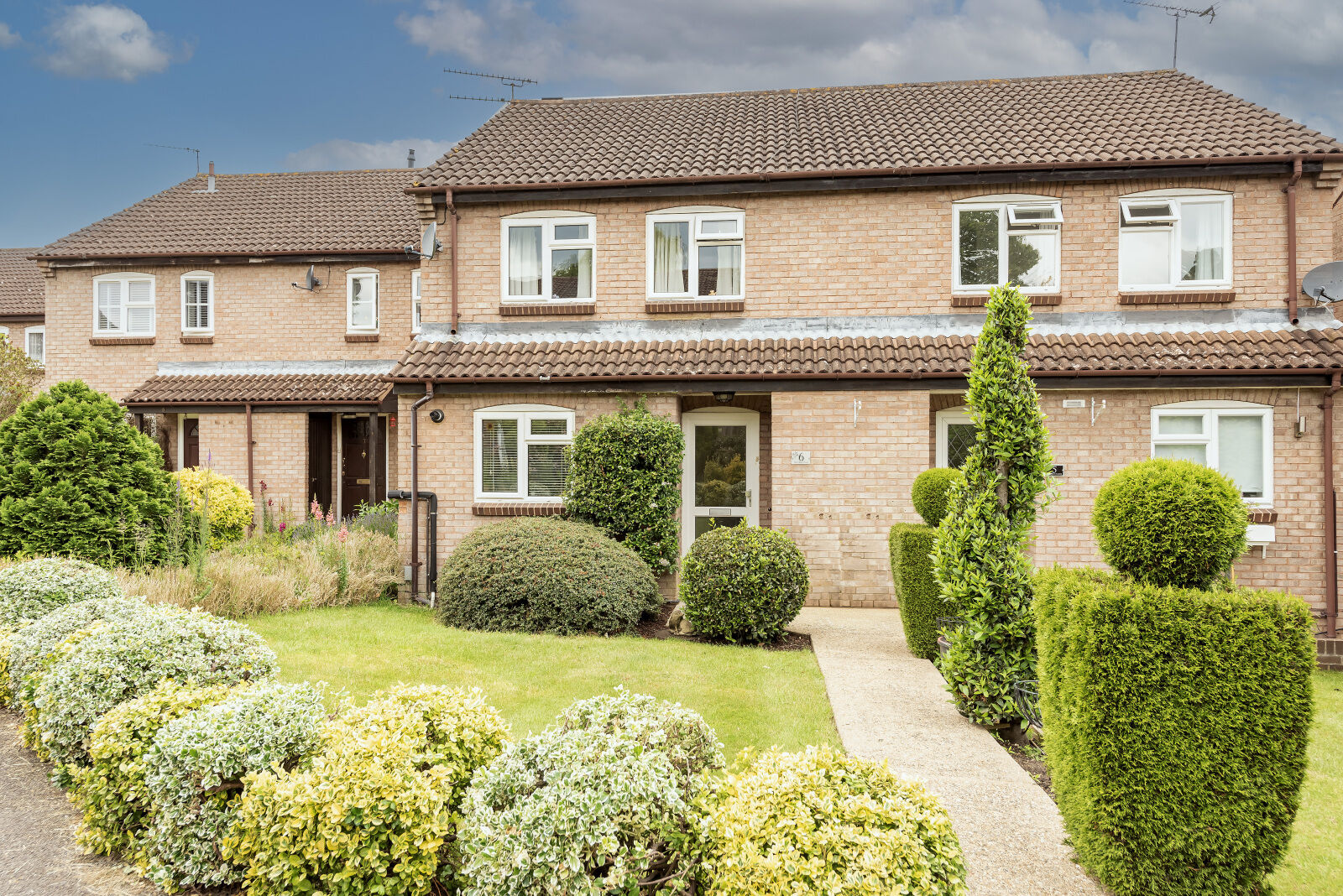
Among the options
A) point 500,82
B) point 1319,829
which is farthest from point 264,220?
point 1319,829

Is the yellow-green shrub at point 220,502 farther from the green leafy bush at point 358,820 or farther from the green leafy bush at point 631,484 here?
the green leafy bush at point 358,820

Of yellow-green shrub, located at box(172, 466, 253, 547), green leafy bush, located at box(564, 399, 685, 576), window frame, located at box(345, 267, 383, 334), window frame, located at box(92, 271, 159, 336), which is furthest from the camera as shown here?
window frame, located at box(92, 271, 159, 336)

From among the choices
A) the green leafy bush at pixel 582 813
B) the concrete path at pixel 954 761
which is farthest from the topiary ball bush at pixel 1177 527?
the green leafy bush at pixel 582 813

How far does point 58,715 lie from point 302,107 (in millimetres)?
24283

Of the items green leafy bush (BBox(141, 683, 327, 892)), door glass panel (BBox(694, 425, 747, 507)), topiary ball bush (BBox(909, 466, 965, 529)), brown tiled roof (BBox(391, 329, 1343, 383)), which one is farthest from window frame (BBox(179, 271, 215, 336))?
green leafy bush (BBox(141, 683, 327, 892))

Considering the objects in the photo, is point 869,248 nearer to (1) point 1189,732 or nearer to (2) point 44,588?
(1) point 1189,732

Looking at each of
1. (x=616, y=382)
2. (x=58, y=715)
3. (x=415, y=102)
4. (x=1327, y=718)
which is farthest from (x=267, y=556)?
(x=415, y=102)

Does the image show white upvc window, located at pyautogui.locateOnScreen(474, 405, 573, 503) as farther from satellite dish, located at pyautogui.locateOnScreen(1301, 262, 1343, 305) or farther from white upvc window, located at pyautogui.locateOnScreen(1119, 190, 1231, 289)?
satellite dish, located at pyautogui.locateOnScreen(1301, 262, 1343, 305)

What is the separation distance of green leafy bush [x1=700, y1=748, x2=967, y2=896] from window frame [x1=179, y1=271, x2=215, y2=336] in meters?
19.2

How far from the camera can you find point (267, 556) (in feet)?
36.2

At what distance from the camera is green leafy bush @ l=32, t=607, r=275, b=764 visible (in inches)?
181

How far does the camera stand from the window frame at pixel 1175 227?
437 inches

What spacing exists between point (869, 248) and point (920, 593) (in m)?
5.83

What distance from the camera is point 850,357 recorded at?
1120 cm
